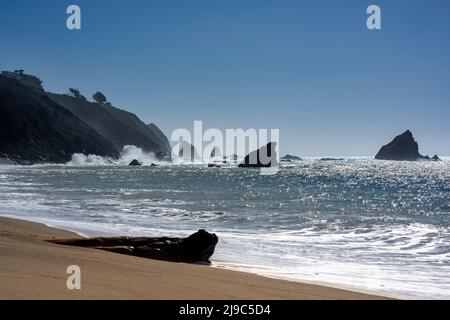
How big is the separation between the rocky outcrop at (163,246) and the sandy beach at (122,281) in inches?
91.7

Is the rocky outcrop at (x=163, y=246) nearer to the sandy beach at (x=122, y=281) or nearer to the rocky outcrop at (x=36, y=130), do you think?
the sandy beach at (x=122, y=281)

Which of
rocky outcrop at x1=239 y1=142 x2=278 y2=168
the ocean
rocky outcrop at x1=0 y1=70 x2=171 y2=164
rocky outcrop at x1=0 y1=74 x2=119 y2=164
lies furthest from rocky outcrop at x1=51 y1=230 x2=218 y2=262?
rocky outcrop at x1=239 y1=142 x2=278 y2=168

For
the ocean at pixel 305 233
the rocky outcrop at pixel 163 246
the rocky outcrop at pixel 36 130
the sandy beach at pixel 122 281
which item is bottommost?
the ocean at pixel 305 233

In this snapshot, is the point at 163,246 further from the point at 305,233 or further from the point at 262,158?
the point at 262,158

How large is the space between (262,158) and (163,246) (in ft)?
535

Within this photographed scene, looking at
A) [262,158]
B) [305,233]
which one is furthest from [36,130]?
[305,233]

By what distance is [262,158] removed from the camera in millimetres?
174875

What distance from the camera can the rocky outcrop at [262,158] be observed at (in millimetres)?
165038

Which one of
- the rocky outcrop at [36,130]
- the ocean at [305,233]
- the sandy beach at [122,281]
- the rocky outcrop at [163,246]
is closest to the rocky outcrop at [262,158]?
the rocky outcrop at [36,130]

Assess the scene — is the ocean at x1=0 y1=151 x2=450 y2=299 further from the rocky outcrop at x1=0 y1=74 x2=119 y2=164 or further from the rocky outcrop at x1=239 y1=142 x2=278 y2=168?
the rocky outcrop at x1=0 y1=74 x2=119 y2=164

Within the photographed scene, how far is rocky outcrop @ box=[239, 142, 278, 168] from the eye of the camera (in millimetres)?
165038
